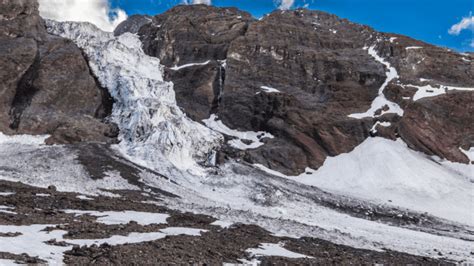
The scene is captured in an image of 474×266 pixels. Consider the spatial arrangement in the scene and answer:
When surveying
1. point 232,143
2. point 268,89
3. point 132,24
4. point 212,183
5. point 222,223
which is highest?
point 132,24

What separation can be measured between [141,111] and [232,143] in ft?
67.3

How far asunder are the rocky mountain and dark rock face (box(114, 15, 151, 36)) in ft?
49.8

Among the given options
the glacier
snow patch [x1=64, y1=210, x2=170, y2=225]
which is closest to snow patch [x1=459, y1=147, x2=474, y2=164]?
the glacier

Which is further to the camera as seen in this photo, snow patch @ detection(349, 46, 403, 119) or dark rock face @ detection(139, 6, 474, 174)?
snow patch @ detection(349, 46, 403, 119)

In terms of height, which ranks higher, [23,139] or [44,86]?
[44,86]

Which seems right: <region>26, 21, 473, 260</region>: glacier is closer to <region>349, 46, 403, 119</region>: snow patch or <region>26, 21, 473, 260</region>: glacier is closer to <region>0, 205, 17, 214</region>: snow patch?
<region>349, 46, 403, 119</region>: snow patch

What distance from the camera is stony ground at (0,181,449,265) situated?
53.1 feet

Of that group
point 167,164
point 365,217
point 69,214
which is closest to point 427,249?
point 365,217

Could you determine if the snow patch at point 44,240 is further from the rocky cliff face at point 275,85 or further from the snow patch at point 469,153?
the snow patch at point 469,153

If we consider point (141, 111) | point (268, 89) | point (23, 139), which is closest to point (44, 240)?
point (23, 139)

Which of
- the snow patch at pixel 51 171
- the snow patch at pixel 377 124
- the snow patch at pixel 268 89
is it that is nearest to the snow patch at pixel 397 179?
the snow patch at pixel 377 124

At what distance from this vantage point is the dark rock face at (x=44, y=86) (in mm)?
62312

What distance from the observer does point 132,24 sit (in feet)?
486

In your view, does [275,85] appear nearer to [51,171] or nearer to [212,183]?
[212,183]
